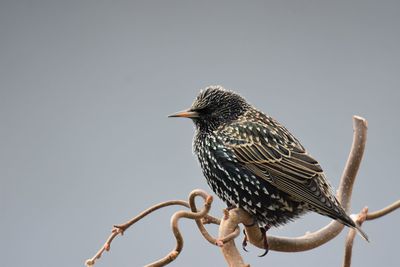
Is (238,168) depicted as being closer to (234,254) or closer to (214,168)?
(214,168)

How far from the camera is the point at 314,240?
1.85 m

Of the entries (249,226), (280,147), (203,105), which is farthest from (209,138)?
(249,226)

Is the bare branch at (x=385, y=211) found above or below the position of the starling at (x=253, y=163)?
below

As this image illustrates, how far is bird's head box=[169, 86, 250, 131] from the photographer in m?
2.48

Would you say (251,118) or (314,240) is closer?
(314,240)

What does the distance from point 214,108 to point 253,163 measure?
300mm

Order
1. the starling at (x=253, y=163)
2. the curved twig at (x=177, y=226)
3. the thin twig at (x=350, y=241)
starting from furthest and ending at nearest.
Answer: the starling at (x=253, y=163) → the thin twig at (x=350, y=241) → the curved twig at (x=177, y=226)

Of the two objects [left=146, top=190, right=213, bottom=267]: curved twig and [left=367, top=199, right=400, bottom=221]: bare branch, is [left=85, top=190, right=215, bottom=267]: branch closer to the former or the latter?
[left=146, top=190, right=213, bottom=267]: curved twig

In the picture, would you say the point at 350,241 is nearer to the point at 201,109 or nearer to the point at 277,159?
the point at 277,159

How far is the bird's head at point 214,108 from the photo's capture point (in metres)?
2.48

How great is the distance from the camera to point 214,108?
8.22ft

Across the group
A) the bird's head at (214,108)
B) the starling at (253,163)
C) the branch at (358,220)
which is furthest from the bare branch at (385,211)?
the bird's head at (214,108)

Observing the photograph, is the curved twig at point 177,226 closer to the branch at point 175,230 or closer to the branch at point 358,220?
the branch at point 175,230

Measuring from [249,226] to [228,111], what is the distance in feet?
2.04
